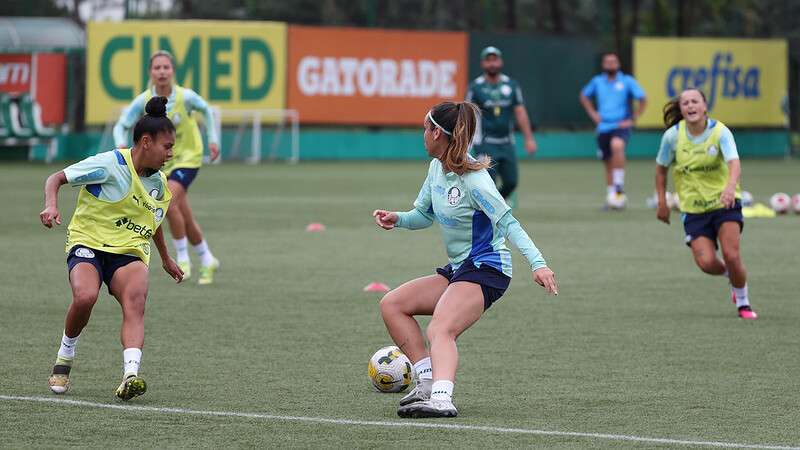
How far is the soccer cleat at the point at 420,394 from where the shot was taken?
793 centimetres

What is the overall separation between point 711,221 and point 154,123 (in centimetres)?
529

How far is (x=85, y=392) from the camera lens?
8406 mm

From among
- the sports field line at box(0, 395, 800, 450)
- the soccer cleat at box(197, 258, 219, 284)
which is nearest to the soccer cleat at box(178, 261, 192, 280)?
the soccer cleat at box(197, 258, 219, 284)

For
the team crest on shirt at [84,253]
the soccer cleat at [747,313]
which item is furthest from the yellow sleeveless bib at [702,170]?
the team crest on shirt at [84,253]

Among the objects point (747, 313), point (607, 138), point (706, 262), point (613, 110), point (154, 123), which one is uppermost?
point (154, 123)

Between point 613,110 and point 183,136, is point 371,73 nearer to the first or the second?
point 613,110

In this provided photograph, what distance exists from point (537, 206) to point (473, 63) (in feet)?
50.9

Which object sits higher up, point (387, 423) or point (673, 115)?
point (673, 115)

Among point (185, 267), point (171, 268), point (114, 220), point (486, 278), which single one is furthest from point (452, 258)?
point (185, 267)

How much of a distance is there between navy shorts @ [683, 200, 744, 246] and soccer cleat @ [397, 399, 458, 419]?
492cm

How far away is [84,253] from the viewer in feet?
27.3

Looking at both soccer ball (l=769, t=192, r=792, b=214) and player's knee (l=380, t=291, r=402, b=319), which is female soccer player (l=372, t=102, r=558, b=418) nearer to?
player's knee (l=380, t=291, r=402, b=319)

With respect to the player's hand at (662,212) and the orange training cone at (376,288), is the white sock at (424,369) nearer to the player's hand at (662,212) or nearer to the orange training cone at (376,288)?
the player's hand at (662,212)

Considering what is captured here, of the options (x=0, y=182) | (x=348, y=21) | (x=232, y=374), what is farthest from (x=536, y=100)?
(x=232, y=374)
